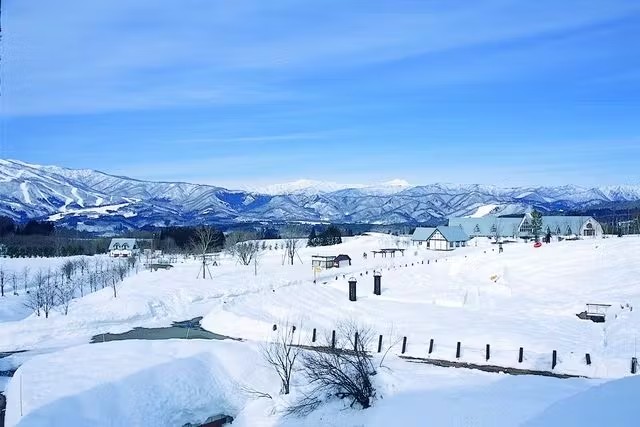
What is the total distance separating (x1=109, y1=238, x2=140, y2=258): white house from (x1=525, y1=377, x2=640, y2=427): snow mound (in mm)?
84619

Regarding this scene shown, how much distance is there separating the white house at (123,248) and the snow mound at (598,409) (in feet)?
278

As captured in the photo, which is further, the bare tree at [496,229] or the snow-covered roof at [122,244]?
the snow-covered roof at [122,244]

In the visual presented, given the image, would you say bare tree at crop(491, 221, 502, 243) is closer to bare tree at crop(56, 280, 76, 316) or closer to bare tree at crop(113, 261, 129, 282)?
bare tree at crop(113, 261, 129, 282)

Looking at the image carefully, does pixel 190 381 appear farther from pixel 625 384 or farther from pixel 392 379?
pixel 625 384

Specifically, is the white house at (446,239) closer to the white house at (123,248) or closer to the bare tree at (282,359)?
the white house at (123,248)

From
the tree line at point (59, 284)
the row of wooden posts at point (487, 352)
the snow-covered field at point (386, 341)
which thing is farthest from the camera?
the tree line at point (59, 284)

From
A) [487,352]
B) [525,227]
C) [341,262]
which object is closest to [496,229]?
[525,227]

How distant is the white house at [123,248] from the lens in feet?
296


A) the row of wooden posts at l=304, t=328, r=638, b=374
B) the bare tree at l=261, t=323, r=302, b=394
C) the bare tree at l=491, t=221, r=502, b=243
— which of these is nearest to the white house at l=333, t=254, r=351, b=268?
the bare tree at l=491, t=221, r=502, b=243

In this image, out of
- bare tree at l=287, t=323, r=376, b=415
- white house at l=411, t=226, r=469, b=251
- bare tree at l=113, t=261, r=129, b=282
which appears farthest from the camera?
white house at l=411, t=226, r=469, b=251

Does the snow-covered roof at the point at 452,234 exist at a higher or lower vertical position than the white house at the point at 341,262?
higher

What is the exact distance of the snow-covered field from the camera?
14.3 metres

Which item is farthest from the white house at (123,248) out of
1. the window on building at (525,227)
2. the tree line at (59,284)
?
the window on building at (525,227)

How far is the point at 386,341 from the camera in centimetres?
2188
